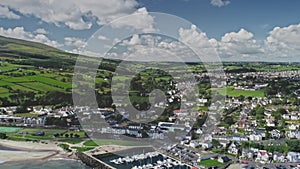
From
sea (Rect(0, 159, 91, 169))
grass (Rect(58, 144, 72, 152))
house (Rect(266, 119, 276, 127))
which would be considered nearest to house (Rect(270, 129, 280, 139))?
house (Rect(266, 119, 276, 127))

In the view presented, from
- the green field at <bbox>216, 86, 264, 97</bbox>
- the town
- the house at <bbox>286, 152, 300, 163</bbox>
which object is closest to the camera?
the town

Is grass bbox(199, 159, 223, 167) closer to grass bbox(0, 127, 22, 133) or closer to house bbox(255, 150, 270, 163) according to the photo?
house bbox(255, 150, 270, 163)

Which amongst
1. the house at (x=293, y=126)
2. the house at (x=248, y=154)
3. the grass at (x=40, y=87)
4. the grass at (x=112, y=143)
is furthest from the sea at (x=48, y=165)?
the grass at (x=40, y=87)

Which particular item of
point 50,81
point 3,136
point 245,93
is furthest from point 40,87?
point 245,93

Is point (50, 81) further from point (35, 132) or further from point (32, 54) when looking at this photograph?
point (32, 54)

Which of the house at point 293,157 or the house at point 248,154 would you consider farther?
the house at point 248,154

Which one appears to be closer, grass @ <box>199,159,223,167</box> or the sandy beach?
grass @ <box>199,159,223,167</box>

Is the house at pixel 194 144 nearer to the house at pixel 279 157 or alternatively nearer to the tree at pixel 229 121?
the house at pixel 279 157

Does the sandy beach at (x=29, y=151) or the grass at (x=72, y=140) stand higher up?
the grass at (x=72, y=140)
